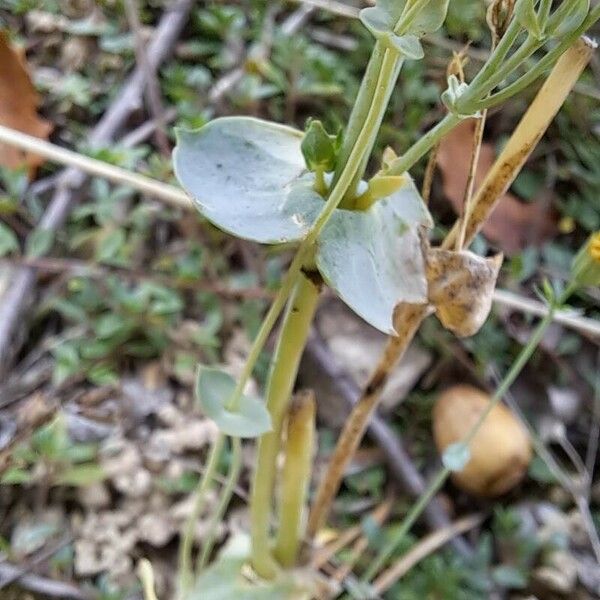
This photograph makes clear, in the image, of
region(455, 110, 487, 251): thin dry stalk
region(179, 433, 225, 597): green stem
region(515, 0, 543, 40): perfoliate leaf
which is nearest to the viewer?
region(515, 0, 543, 40): perfoliate leaf

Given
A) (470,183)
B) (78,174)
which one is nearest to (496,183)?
(470,183)

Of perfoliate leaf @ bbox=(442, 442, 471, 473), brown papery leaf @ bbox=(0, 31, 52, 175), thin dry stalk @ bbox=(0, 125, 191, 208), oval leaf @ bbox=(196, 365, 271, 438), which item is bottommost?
brown papery leaf @ bbox=(0, 31, 52, 175)

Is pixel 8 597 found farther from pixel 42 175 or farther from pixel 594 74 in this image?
pixel 594 74

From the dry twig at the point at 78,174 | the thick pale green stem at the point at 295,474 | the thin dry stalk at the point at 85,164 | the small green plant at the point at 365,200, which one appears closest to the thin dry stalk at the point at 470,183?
the small green plant at the point at 365,200

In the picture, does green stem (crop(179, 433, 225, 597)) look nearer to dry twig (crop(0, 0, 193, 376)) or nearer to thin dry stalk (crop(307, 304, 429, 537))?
thin dry stalk (crop(307, 304, 429, 537))

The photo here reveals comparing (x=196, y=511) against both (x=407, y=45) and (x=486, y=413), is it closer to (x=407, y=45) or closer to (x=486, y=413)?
(x=486, y=413)

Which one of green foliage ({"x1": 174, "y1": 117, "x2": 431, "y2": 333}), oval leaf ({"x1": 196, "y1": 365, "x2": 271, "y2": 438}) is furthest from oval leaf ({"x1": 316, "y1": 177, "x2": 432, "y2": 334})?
oval leaf ({"x1": 196, "y1": 365, "x2": 271, "y2": 438})
